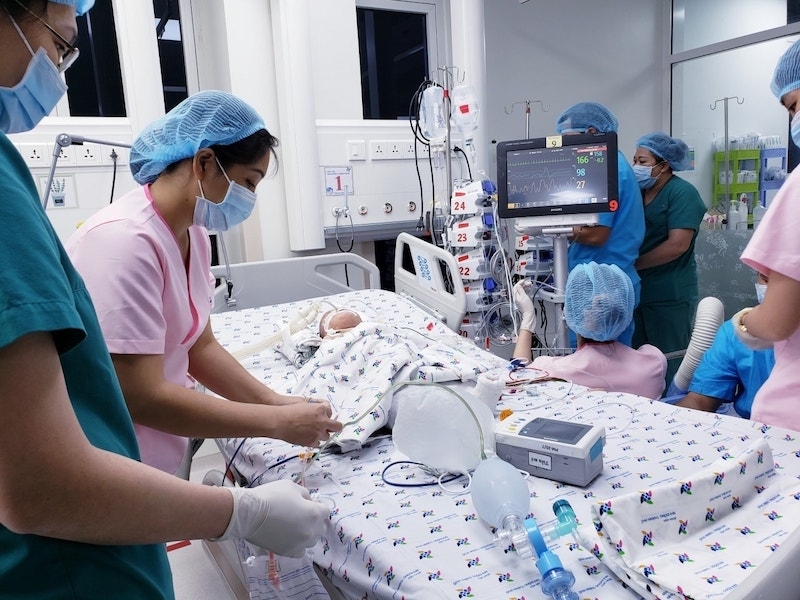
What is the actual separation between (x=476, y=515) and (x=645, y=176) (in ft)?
8.10

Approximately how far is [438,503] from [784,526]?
598 mm

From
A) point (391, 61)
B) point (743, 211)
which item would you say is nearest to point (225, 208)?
point (391, 61)

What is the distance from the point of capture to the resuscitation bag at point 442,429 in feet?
4.19

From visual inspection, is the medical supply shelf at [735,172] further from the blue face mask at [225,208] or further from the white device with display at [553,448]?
the blue face mask at [225,208]

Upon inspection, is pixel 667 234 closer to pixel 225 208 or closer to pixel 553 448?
pixel 553 448

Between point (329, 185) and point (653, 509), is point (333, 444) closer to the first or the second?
point (653, 509)

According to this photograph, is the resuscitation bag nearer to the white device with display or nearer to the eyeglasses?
the white device with display

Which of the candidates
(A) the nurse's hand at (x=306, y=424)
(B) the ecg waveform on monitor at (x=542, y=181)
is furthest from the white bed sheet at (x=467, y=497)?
(B) the ecg waveform on monitor at (x=542, y=181)

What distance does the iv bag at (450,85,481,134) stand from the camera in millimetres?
3396

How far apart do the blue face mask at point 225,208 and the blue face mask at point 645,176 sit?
7.69 ft

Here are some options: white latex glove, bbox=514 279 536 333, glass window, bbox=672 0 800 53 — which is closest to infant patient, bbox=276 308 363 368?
white latex glove, bbox=514 279 536 333

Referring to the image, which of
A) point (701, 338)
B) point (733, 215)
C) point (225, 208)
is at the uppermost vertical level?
point (225, 208)

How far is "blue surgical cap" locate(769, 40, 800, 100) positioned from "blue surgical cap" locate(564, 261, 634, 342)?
68 centimetres

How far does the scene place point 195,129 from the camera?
4.25ft
